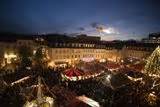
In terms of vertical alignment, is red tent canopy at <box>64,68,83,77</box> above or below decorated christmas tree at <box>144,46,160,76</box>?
below

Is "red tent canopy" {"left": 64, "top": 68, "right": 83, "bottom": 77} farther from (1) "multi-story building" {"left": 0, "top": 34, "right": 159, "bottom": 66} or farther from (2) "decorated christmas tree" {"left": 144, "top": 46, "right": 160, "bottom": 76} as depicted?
(1) "multi-story building" {"left": 0, "top": 34, "right": 159, "bottom": 66}

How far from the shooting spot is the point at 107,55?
81.1m

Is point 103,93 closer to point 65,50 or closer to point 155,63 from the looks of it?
point 155,63

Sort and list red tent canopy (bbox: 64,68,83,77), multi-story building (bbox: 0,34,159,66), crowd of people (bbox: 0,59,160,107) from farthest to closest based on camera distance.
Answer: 1. multi-story building (bbox: 0,34,159,66)
2. red tent canopy (bbox: 64,68,83,77)
3. crowd of people (bbox: 0,59,160,107)

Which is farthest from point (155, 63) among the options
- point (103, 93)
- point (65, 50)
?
point (65, 50)

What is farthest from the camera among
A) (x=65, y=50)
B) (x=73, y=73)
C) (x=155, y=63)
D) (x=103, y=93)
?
(x=65, y=50)

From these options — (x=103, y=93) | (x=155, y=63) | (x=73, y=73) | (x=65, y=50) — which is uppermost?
(x=155, y=63)

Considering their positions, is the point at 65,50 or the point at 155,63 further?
the point at 65,50

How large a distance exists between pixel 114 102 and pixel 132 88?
13.8 feet

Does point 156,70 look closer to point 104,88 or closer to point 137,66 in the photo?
point 104,88

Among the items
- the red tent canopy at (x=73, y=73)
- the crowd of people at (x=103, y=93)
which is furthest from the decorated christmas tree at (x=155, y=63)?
the red tent canopy at (x=73, y=73)

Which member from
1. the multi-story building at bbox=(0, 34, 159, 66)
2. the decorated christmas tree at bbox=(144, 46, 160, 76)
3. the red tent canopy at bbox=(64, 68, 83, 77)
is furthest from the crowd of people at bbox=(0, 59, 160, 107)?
the multi-story building at bbox=(0, 34, 159, 66)

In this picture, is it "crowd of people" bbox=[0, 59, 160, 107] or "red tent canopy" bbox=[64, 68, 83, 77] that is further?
"red tent canopy" bbox=[64, 68, 83, 77]

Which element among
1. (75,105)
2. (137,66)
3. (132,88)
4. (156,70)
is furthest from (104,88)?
(137,66)
